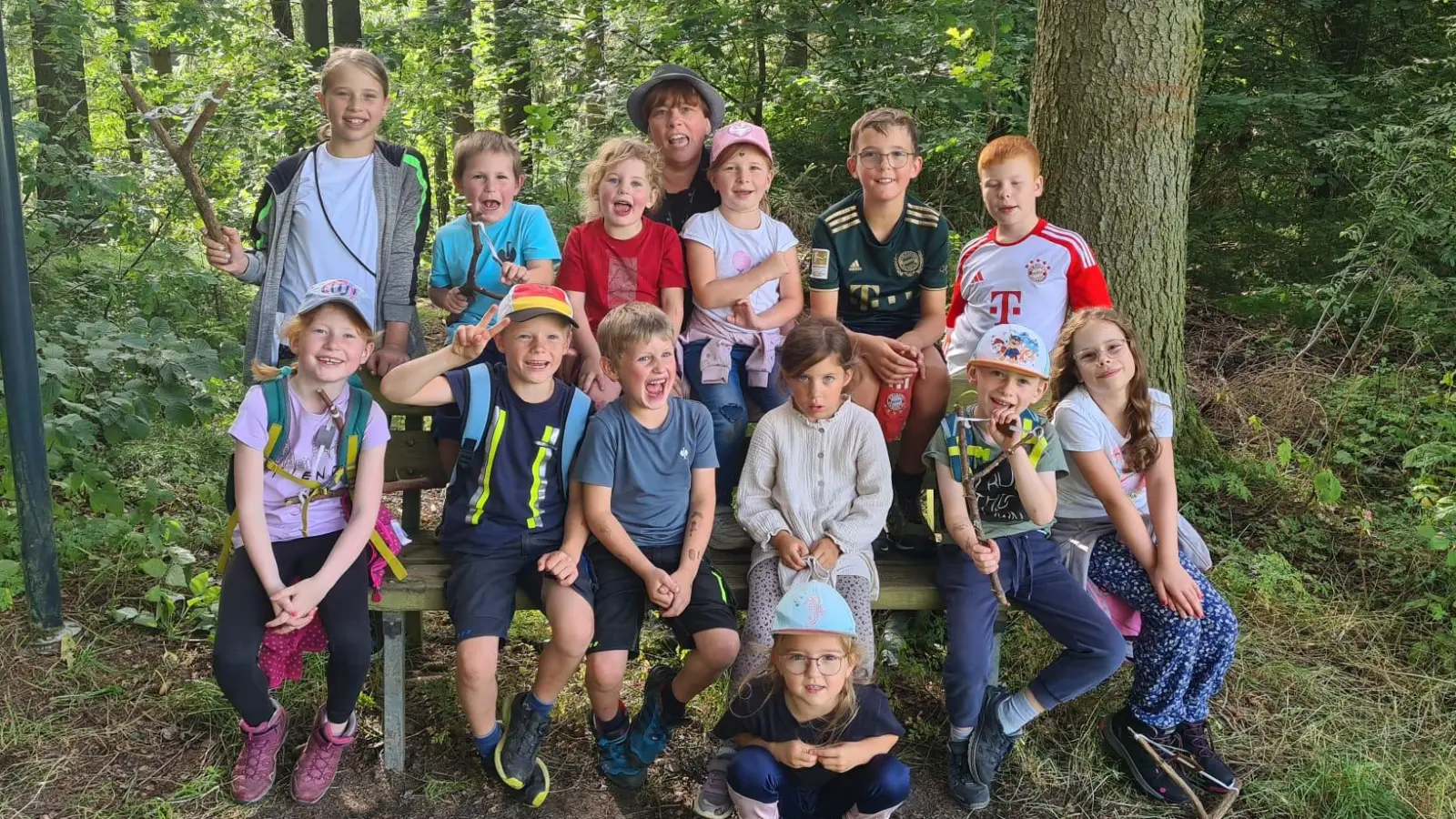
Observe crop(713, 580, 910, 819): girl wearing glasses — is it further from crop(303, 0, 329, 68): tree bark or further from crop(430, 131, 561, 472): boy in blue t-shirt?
crop(303, 0, 329, 68): tree bark

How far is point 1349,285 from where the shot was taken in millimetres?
6141

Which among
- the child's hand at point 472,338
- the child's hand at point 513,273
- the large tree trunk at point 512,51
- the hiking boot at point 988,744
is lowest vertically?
the hiking boot at point 988,744

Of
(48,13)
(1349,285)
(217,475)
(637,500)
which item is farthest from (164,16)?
(1349,285)

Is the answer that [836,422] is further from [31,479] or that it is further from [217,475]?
[217,475]

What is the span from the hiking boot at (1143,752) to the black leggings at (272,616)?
2305mm

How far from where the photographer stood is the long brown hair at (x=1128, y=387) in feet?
11.0

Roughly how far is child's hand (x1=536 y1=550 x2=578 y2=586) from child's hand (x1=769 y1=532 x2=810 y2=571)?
621mm

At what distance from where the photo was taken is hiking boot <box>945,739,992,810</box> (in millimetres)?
3119

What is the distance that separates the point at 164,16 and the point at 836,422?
7726 millimetres

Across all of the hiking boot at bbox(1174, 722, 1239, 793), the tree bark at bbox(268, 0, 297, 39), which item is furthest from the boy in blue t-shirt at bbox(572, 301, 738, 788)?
the tree bark at bbox(268, 0, 297, 39)

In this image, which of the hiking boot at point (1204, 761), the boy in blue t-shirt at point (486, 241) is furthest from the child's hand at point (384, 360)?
the hiking boot at point (1204, 761)

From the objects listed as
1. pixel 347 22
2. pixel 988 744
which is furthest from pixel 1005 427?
pixel 347 22

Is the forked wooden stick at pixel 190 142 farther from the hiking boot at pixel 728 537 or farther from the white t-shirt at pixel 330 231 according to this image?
the hiking boot at pixel 728 537

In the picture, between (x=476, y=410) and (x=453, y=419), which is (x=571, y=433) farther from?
(x=453, y=419)
